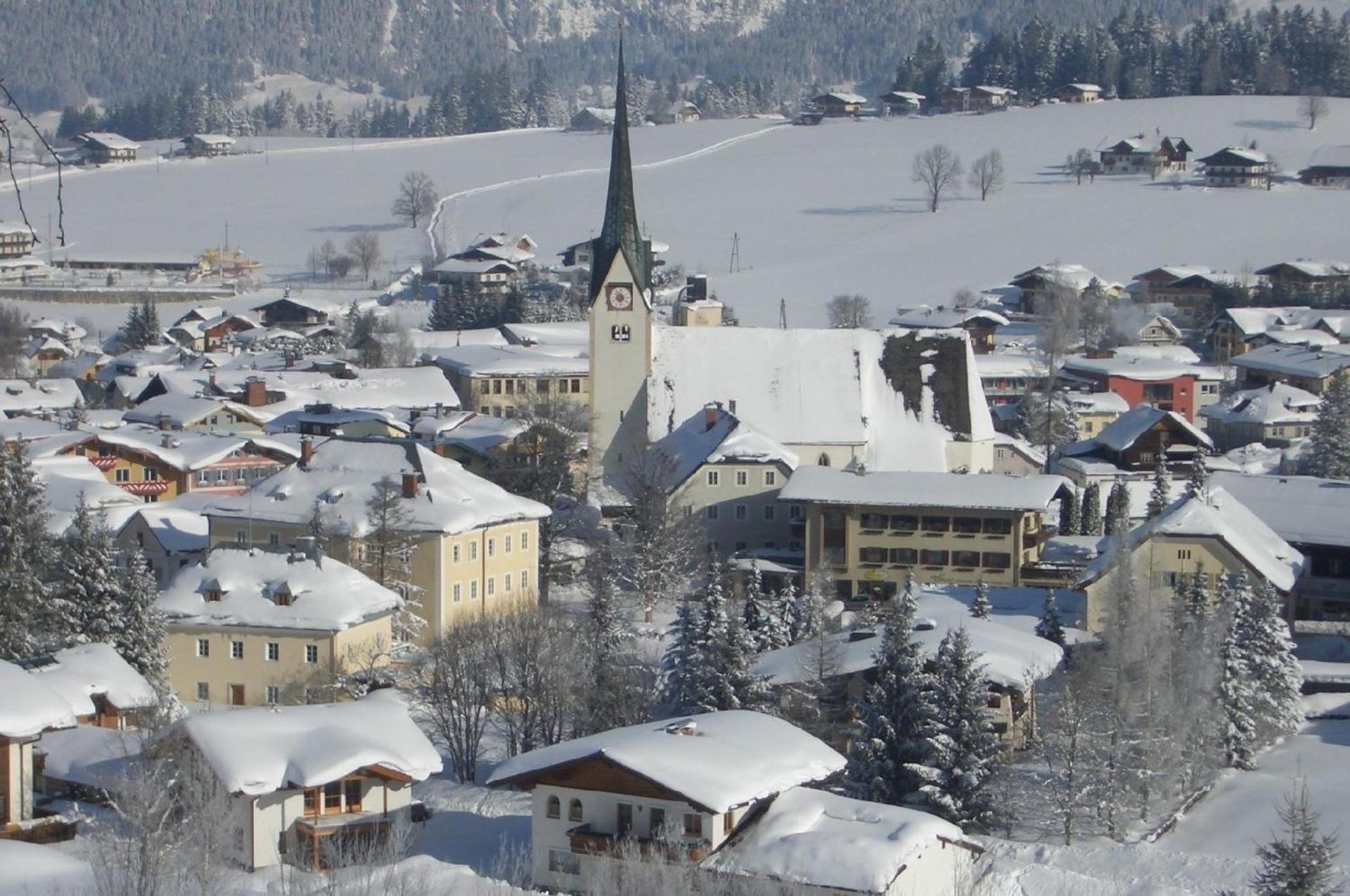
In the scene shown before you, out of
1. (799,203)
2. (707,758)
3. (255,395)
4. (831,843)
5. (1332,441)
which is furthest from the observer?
(799,203)

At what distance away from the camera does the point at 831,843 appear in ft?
59.4

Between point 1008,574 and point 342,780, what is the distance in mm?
18770

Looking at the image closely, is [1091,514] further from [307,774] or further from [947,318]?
[947,318]

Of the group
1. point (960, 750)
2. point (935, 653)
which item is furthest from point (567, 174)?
point (960, 750)

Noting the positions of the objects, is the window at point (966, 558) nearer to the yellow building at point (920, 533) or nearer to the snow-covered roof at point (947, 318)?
the yellow building at point (920, 533)

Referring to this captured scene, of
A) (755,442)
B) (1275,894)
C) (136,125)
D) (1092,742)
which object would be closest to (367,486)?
(755,442)

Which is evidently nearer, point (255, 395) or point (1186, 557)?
point (1186, 557)

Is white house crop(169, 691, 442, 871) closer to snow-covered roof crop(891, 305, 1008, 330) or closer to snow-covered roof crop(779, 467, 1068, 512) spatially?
snow-covered roof crop(779, 467, 1068, 512)

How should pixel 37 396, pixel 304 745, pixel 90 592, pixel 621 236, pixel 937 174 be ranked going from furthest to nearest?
pixel 937 174, pixel 37 396, pixel 621 236, pixel 90 592, pixel 304 745

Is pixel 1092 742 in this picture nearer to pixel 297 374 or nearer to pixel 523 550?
pixel 523 550

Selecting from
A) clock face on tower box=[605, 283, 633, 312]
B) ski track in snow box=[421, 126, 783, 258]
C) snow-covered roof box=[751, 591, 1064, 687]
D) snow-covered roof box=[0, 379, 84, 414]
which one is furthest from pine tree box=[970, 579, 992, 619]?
ski track in snow box=[421, 126, 783, 258]

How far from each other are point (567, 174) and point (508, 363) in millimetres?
69277

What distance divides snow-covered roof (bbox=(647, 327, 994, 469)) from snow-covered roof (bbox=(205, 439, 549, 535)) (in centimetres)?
792

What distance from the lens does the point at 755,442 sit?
4034 cm
